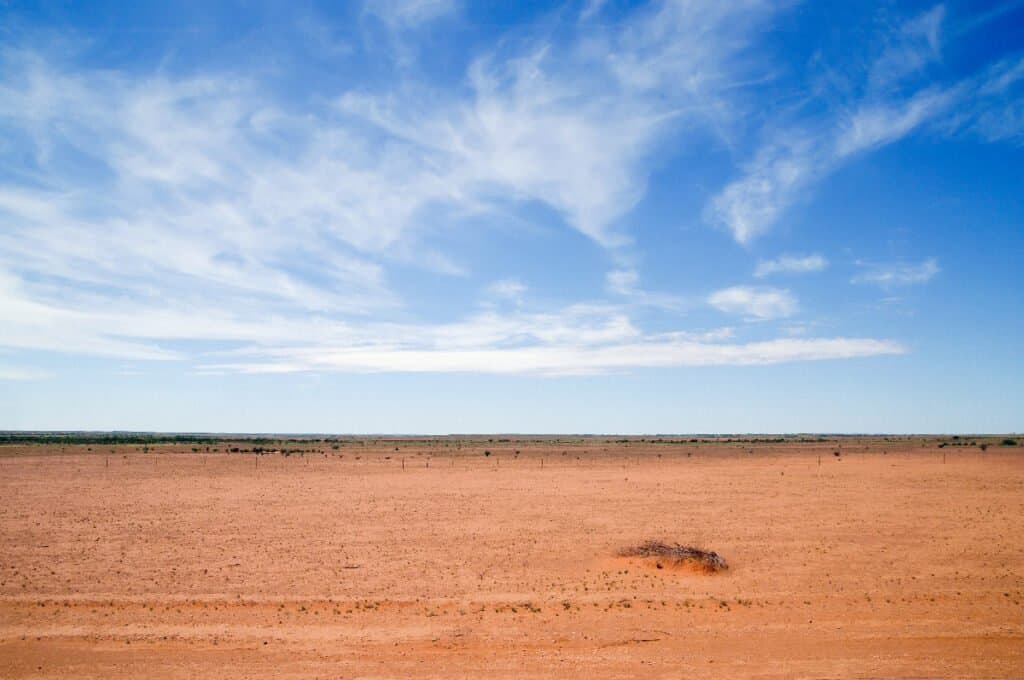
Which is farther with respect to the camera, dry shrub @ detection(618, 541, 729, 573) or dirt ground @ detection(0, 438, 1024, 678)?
dry shrub @ detection(618, 541, 729, 573)

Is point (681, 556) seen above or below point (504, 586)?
above

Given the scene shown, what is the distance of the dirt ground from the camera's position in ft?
40.0

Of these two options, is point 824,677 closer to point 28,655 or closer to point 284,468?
point 28,655

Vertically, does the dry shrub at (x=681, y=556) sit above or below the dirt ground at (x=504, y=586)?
above

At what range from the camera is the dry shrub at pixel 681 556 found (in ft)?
61.1

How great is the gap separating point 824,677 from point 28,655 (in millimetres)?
15063

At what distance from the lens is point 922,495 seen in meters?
34.8

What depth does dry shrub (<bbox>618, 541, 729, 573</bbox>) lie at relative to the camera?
61.1ft

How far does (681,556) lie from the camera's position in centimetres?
1903

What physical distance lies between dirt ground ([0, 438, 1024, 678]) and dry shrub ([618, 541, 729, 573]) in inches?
24.9

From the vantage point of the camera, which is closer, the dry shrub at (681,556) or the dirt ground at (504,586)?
the dirt ground at (504,586)

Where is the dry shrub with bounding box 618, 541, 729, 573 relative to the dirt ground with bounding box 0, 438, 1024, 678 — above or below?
above

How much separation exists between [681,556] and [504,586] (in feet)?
18.6

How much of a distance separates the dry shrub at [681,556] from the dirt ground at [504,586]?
0.63 metres
